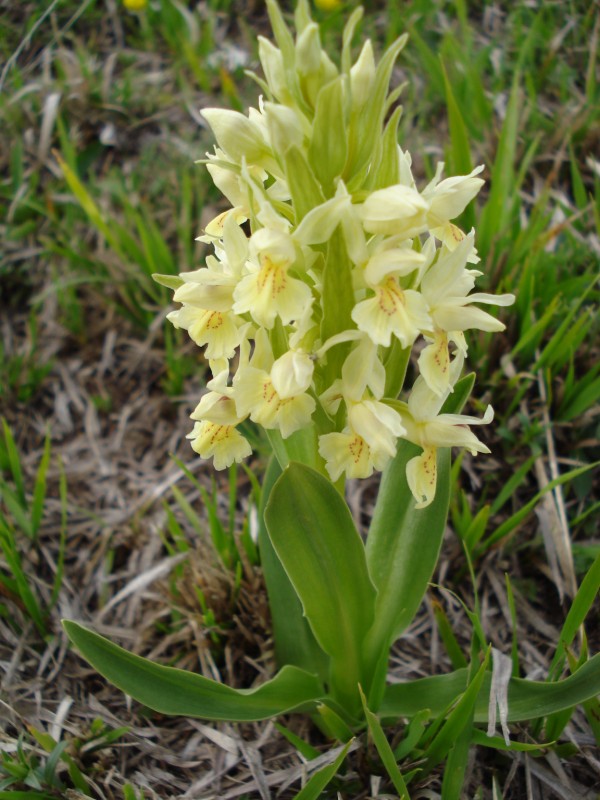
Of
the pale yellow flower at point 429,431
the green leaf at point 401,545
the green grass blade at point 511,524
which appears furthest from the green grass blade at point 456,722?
the green grass blade at point 511,524

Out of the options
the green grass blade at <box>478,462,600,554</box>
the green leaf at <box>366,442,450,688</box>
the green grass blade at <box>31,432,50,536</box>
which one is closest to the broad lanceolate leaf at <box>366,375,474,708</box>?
Result: the green leaf at <box>366,442,450,688</box>

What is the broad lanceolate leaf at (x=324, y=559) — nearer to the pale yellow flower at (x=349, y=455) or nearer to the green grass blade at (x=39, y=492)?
the pale yellow flower at (x=349, y=455)

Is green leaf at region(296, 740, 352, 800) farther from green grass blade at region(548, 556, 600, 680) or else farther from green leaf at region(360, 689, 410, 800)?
green grass blade at region(548, 556, 600, 680)

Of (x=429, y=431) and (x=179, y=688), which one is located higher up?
(x=429, y=431)

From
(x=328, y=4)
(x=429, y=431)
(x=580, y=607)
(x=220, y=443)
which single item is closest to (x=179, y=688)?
(x=220, y=443)

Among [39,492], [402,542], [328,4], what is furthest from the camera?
[328,4]

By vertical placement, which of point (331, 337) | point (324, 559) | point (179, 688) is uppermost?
point (331, 337)

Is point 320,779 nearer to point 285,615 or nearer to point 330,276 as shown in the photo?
point 285,615
